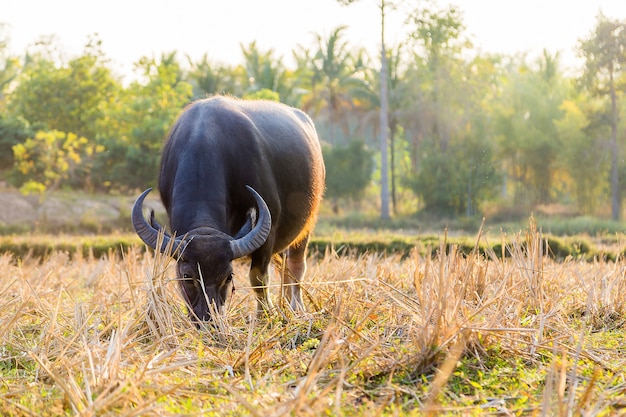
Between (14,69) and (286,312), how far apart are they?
160 feet

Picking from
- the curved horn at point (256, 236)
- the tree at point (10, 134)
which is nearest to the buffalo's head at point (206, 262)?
the curved horn at point (256, 236)

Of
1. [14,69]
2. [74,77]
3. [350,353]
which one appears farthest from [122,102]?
[350,353]

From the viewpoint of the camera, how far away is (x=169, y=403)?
235 centimetres

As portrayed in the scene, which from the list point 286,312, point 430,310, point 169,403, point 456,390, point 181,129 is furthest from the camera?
point 181,129

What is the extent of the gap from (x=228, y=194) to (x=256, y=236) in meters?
0.53

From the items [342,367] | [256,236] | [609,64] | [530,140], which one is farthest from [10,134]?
[342,367]

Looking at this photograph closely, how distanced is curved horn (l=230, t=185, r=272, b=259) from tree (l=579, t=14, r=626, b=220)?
29762 mm

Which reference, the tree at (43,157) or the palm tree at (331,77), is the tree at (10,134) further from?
the palm tree at (331,77)

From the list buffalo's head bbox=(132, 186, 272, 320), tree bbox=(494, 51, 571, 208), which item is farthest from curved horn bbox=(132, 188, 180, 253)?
tree bbox=(494, 51, 571, 208)

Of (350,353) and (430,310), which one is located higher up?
(430,310)

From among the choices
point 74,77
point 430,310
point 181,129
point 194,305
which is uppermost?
point 74,77

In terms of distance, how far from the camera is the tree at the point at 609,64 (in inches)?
1219

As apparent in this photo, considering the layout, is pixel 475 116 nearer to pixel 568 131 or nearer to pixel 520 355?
pixel 568 131

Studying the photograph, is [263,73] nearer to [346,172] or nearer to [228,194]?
[346,172]
